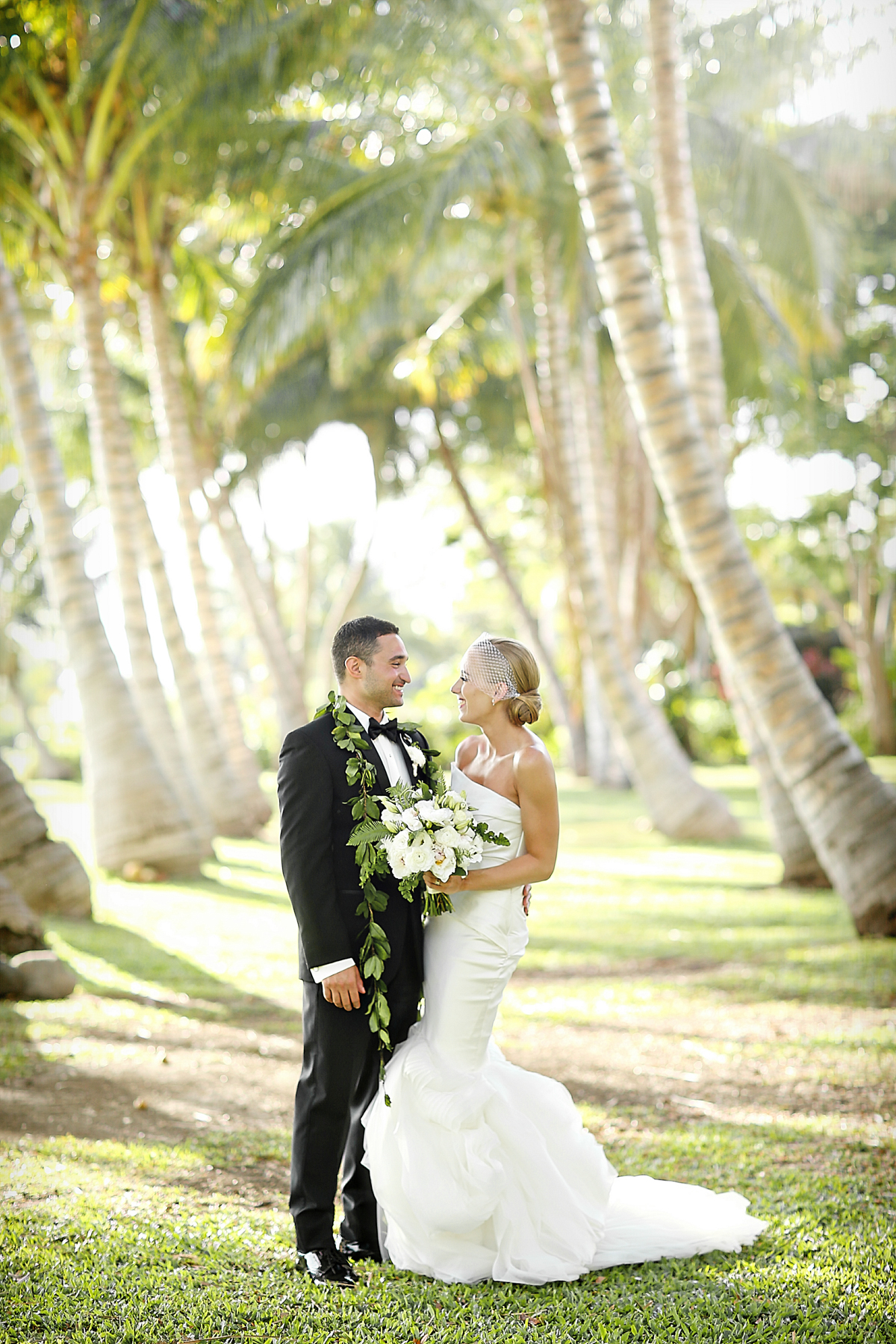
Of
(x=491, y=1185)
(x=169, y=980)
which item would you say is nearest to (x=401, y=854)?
(x=491, y=1185)

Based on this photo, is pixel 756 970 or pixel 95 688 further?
pixel 95 688

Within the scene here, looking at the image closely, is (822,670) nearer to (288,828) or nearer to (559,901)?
(559,901)

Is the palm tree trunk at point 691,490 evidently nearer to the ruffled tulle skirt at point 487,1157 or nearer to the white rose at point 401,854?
the ruffled tulle skirt at point 487,1157

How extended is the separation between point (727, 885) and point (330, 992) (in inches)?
342

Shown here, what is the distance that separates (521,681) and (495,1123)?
155 centimetres

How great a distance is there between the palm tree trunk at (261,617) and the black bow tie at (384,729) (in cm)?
1642

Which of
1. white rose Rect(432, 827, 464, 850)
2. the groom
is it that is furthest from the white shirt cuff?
white rose Rect(432, 827, 464, 850)

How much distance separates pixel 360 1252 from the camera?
13.0ft

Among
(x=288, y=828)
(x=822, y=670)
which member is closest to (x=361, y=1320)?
(x=288, y=828)

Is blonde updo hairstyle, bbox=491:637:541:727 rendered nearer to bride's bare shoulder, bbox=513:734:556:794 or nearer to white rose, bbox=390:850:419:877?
bride's bare shoulder, bbox=513:734:556:794

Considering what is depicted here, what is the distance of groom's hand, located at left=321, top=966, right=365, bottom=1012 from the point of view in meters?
3.66

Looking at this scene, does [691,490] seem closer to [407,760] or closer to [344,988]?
[407,760]

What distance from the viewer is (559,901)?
11.4m

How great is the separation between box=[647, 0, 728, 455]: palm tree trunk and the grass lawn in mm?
5102
